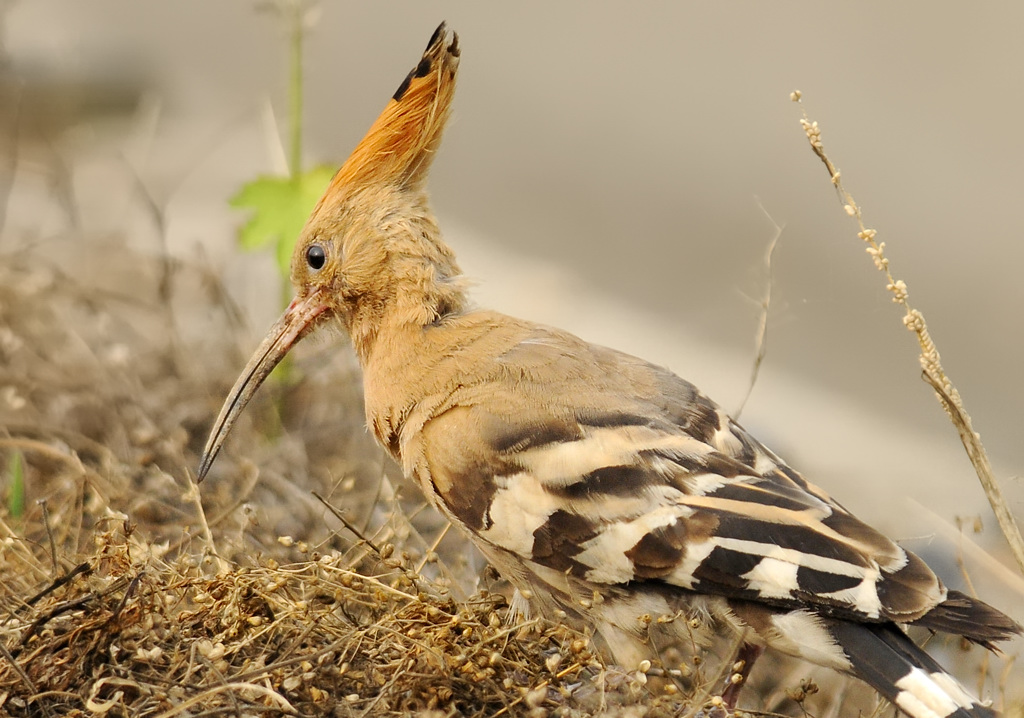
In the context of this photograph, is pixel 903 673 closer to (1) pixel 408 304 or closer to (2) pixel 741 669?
(2) pixel 741 669

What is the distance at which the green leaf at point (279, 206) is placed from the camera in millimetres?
2822

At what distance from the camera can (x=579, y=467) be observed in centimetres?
203

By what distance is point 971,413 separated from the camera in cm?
237

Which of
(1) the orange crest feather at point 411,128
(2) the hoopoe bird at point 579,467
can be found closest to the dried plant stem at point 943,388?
(2) the hoopoe bird at point 579,467

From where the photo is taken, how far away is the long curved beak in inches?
99.1

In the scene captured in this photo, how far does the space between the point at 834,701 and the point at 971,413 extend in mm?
614

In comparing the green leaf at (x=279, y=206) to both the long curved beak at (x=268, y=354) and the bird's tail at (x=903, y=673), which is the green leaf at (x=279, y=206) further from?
the bird's tail at (x=903, y=673)

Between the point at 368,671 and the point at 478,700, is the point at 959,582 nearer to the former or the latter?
the point at 478,700

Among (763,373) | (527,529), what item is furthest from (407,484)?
(527,529)

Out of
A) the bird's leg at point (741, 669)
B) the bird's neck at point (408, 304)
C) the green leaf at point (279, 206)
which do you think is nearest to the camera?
the bird's leg at point (741, 669)

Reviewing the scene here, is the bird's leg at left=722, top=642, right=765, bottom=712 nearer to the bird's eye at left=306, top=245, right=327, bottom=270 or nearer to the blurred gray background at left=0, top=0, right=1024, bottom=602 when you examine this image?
the blurred gray background at left=0, top=0, right=1024, bottom=602

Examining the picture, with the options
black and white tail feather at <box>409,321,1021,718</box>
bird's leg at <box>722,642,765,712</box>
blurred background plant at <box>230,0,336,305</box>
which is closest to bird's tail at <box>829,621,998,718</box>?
black and white tail feather at <box>409,321,1021,718</box>

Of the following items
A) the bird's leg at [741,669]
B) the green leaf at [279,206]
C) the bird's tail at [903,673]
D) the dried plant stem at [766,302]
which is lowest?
the bird's leg at [741,669]

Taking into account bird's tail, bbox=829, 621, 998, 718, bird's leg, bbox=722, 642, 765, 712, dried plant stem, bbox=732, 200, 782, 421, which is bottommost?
bird's leg, bbox=722, 642, 765, 712
